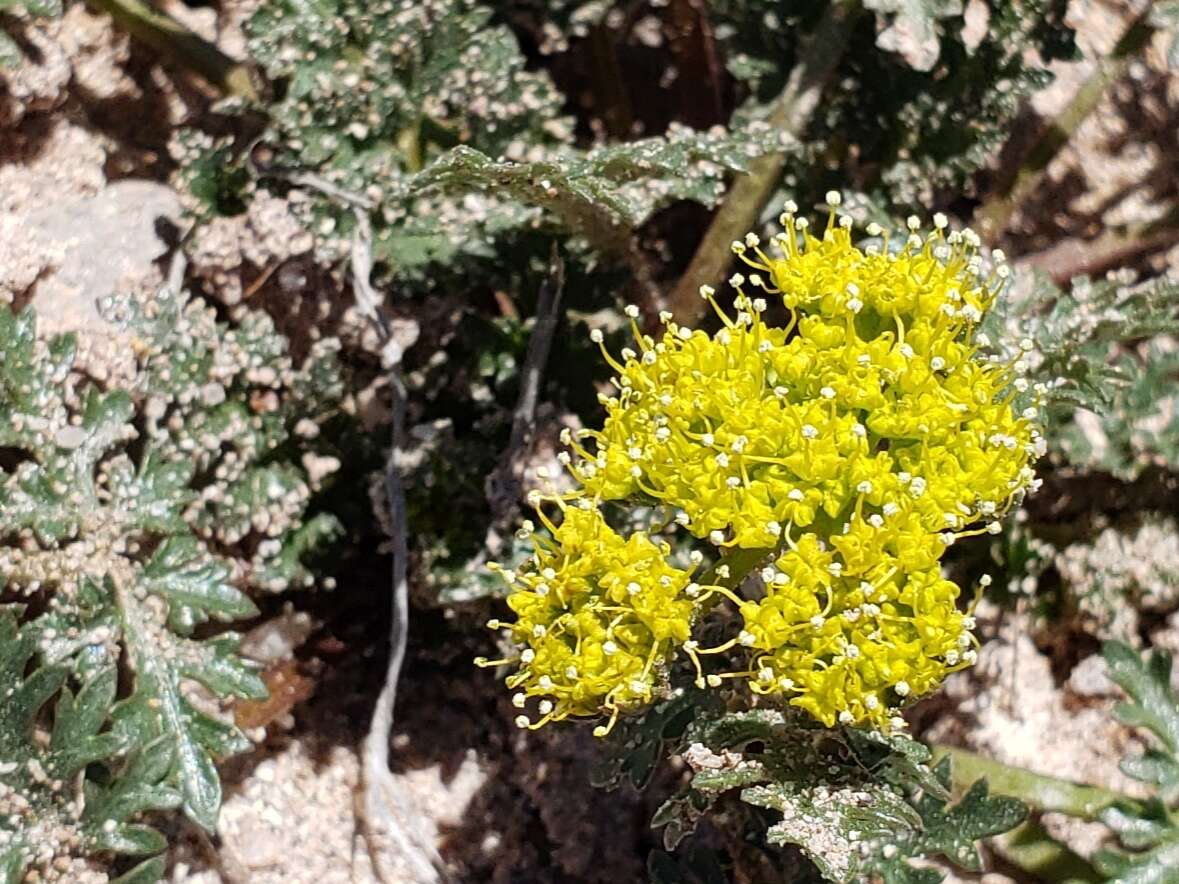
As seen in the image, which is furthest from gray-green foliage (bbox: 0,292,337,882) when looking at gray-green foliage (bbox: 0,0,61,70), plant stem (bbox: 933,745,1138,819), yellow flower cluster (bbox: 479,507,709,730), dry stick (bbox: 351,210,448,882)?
plant stem (bbox: 933,745,1138,819)

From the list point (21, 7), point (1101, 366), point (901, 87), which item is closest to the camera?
point (1101, 366)

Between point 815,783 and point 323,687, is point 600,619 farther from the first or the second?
point 323,687

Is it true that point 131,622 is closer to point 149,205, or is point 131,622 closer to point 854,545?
point 149,205

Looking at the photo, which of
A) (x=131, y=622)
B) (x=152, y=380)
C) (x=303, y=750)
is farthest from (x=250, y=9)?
(x=303, y=750)

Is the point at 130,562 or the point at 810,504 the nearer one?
the point at 810,504

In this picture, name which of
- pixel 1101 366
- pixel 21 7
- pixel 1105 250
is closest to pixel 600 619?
pixel 1101 366

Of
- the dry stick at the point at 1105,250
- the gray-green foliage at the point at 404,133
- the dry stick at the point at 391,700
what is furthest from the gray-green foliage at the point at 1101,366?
the dry stick at the point at 391,700
